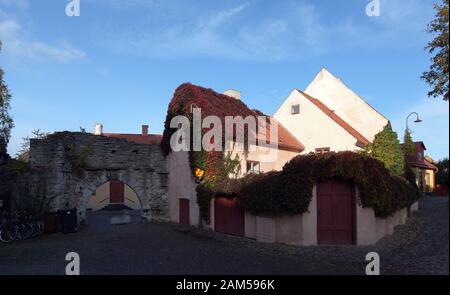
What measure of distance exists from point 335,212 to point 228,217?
435 centimetres

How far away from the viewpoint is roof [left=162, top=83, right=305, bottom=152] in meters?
16.5

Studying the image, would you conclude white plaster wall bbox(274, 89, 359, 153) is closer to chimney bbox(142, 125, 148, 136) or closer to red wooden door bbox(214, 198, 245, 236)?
red wooden door bbox(214, 198, 245, 236)

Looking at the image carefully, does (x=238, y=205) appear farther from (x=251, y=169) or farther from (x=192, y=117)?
(x=192, y=117)

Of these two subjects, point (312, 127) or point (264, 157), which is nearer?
point (264, 157)

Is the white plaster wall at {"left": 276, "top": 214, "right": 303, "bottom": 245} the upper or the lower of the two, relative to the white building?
lower

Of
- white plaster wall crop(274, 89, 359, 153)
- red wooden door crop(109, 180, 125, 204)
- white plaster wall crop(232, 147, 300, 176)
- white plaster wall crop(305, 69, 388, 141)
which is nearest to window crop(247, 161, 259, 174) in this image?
white plaster wall crop(232, 147, 300, 176)

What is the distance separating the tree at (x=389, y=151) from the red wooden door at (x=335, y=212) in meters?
7.26

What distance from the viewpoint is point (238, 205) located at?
42.9 feet

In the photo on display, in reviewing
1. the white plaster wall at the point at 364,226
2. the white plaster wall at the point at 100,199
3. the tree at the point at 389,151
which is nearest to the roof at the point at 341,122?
the tree at the point at 389,151

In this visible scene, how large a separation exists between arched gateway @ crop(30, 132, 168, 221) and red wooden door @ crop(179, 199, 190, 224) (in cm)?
137

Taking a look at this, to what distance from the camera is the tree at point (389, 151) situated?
17406 mm

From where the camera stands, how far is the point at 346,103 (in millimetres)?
22078

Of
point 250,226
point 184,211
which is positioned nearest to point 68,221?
point 184,211

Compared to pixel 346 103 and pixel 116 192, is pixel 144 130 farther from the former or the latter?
pixel 346 103
